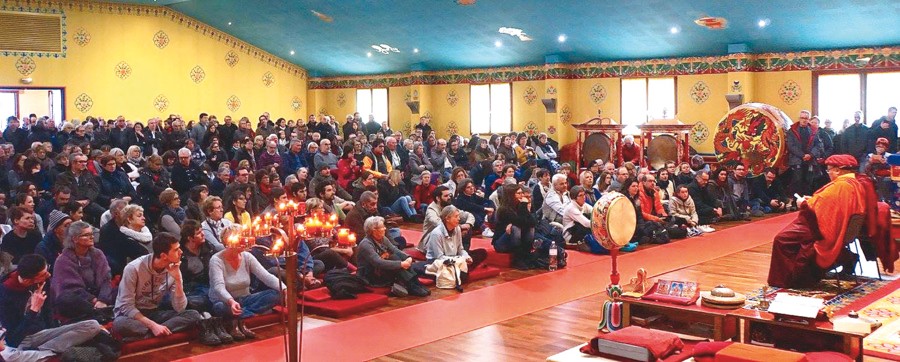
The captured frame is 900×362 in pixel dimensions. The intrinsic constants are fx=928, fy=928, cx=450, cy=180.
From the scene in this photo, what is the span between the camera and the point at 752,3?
46.5ft

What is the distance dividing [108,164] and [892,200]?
406 inches

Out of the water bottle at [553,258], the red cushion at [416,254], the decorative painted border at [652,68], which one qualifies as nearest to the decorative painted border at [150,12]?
the decorative painted border at [652,68]

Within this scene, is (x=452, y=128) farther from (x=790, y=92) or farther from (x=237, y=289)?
(x=237, y=289)

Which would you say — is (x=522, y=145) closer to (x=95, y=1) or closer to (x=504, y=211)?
(x=504, y=211)

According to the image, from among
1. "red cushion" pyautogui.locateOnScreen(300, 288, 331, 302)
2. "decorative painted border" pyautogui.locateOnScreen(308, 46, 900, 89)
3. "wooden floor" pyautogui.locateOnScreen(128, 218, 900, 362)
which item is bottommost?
"wooden floor" pyautogui.locateOnScreen(128, 218, 900, 362)

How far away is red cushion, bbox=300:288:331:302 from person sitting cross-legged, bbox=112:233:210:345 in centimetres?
122

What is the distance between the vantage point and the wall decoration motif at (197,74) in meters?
19.9

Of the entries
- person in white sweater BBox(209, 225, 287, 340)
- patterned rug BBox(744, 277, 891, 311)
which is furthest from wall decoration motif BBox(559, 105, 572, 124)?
person in white sweater BBox(209, 225, 287, 340)

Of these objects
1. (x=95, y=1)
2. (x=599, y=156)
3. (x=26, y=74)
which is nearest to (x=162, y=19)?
(x=95, y=1)

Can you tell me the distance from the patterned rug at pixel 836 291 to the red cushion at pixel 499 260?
2.55 metres

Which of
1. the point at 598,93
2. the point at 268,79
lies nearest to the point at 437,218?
the point at 598,93

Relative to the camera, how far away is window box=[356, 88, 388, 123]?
73.7 feet

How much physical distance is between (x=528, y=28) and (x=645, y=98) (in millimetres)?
3077

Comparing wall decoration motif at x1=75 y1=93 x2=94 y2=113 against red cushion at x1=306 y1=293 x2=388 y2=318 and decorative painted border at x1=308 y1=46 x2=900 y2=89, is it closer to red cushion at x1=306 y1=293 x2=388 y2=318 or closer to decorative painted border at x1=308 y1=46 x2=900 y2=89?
decorative painted border at x1=308 y1=46 x2=900 y2=89
